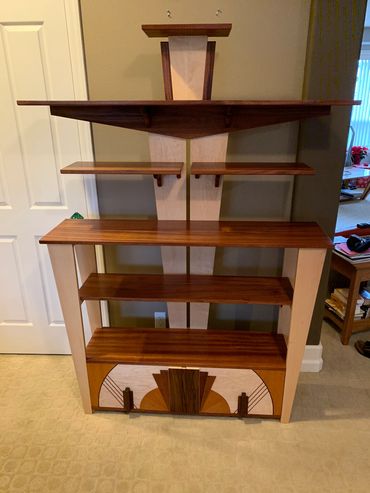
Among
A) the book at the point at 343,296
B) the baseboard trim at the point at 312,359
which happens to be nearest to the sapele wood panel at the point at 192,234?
the baseboard trim at the point at 312,359

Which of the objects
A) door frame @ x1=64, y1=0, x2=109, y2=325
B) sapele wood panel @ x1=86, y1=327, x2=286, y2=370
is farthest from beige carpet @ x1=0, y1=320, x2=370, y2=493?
door frame @ x1=64, y1=0, x2=109, y2=325

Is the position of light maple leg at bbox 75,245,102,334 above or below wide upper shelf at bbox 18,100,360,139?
below

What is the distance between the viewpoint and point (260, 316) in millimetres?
2090

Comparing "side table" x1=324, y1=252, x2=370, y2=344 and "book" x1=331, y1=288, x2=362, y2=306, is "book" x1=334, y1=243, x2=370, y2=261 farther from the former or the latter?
"book" x1=331, y1=288, x2=362, y2=306

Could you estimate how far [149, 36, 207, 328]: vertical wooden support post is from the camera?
4.58 feet

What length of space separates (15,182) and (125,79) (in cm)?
80

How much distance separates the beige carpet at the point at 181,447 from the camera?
4.80 feet

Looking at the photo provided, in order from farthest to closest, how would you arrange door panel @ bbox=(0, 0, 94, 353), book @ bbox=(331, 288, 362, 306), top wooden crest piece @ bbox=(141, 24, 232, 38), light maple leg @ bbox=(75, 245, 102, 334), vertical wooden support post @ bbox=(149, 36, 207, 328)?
book @ bbox=(331, 288, 362, 306) → light maple leg @ bbox=(75, 245, 102, 334) → door panel @ bbox=(0, 0, 94, 353) → vertical wooden support post @ bbox=(149, 36, 207, 328) → top wooden crest piece @ bbox=(141, 24, 232, 38)

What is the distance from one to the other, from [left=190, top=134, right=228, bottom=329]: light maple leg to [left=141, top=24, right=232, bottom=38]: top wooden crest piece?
15.7 inches

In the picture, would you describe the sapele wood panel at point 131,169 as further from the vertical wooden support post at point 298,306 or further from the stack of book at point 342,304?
the stack of book at point 342,304

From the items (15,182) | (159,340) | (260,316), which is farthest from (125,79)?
(260,316)

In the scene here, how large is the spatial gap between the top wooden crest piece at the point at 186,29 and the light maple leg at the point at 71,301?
0.91 meters

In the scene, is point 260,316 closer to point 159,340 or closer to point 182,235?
point 159,340

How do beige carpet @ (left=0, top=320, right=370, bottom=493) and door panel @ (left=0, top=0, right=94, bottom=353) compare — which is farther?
door panel @ (left=0, top=0, right=94, bottom=353)
